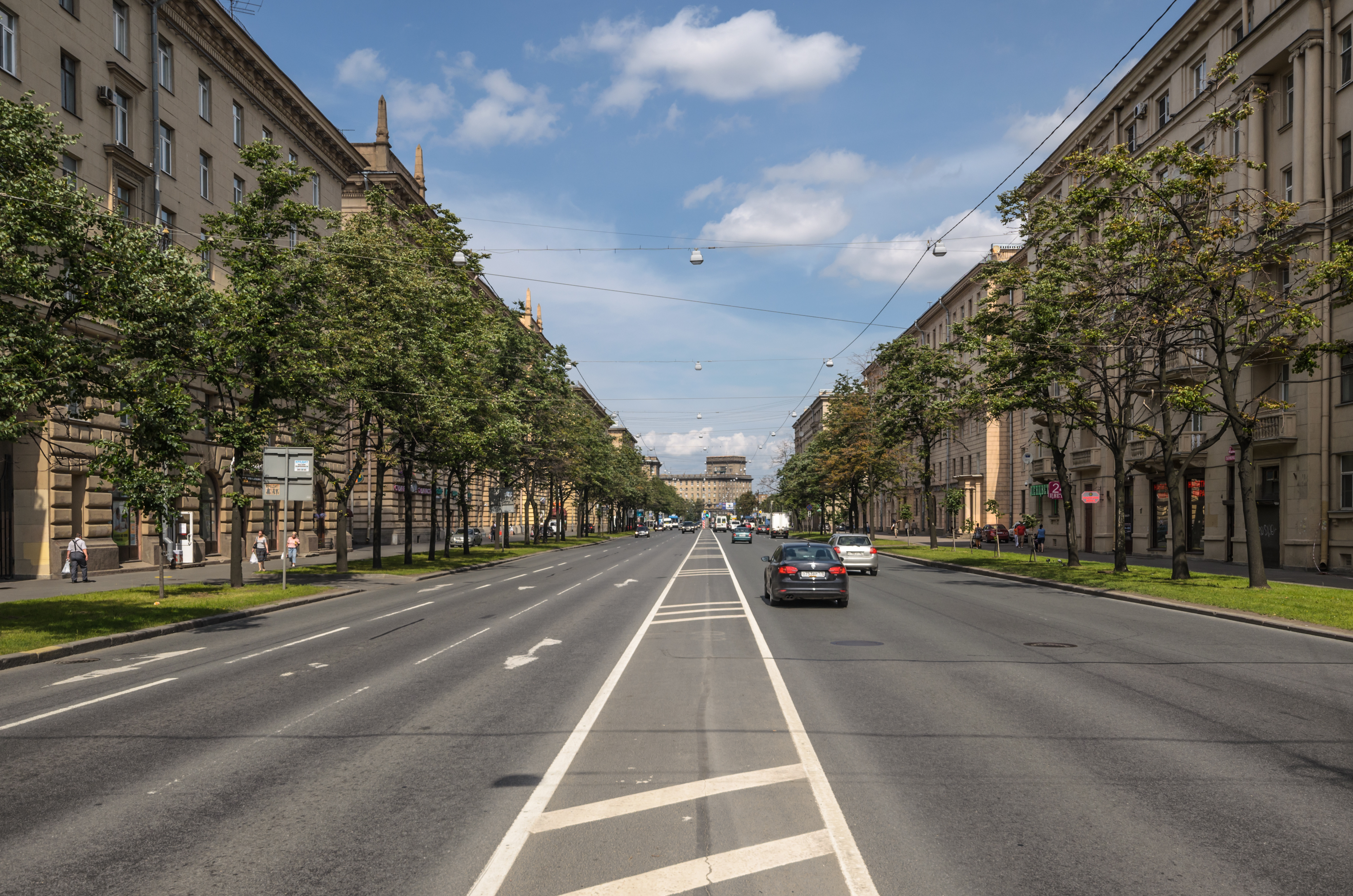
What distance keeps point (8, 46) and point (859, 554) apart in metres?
29.2

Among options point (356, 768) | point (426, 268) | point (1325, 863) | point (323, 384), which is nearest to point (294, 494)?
point (323, 384)

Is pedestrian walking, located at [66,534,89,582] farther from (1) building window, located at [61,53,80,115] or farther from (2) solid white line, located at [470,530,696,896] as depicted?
(2) solid white line, located at [470,530,696,896]

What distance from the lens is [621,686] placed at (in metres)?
10.3

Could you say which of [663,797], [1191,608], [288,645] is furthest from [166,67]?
[663,797]

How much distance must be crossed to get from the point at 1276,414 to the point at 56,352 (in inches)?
1354

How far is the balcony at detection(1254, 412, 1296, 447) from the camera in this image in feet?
105

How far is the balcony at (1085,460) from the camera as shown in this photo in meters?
48.8

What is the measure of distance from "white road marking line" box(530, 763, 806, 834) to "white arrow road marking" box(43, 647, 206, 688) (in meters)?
8.47

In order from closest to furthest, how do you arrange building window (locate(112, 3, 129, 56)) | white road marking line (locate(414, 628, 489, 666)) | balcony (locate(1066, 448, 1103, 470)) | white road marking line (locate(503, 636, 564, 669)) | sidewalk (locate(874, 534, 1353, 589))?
white road marking line (locate(503, 636, 564, 669)) < white road marking line (locate(414, 628, 489, 666)) < sidewalk (locate(874, 534, 1353, 589)) < building window (locate(112, 3, 129, 56)) < balcony (locate(1066, 448, 1103, 470))

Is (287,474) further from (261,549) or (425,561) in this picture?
(425,561)

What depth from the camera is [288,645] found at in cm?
1482

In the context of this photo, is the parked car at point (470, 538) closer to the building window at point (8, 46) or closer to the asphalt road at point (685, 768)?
the building window at point (8, 46)

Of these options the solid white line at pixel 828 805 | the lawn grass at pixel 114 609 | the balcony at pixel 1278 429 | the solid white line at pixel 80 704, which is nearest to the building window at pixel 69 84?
the lawn grass at pixel 114 609

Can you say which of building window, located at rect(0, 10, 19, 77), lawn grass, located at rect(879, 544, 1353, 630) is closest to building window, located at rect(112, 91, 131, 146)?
building window, located at rect(0, 10, 19, 77)
